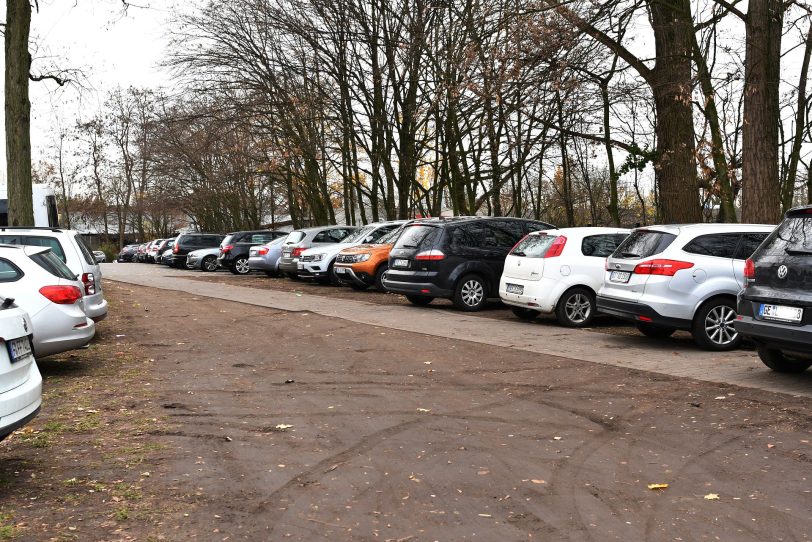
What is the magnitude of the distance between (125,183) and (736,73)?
200 feet

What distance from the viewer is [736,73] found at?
646 inches

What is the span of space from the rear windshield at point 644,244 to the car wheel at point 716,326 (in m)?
0.91

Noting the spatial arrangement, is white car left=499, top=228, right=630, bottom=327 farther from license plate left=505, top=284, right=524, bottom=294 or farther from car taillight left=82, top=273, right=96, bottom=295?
car taillight left=82, top=273, right=96, bottom=295

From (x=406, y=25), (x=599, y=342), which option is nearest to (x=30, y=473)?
(x=599, y=342)

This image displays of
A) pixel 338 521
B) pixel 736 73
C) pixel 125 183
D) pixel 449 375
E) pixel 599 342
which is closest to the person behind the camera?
pixel 338 521

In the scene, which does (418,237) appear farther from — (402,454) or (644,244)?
(402,454)

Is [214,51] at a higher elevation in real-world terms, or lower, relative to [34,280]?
higher

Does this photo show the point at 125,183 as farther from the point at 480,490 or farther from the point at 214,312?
the point at 480,490

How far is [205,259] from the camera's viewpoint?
128ft

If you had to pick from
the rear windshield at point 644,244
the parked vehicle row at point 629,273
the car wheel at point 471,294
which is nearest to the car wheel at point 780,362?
the parked vehicle row at point 629,273

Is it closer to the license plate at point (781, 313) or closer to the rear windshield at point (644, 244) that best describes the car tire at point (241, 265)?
the rear windshield at point (644, 244)

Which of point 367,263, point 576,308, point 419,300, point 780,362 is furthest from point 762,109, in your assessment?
point 367,263

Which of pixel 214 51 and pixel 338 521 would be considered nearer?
pixel 338 521

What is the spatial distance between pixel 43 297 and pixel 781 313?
7.51 m
